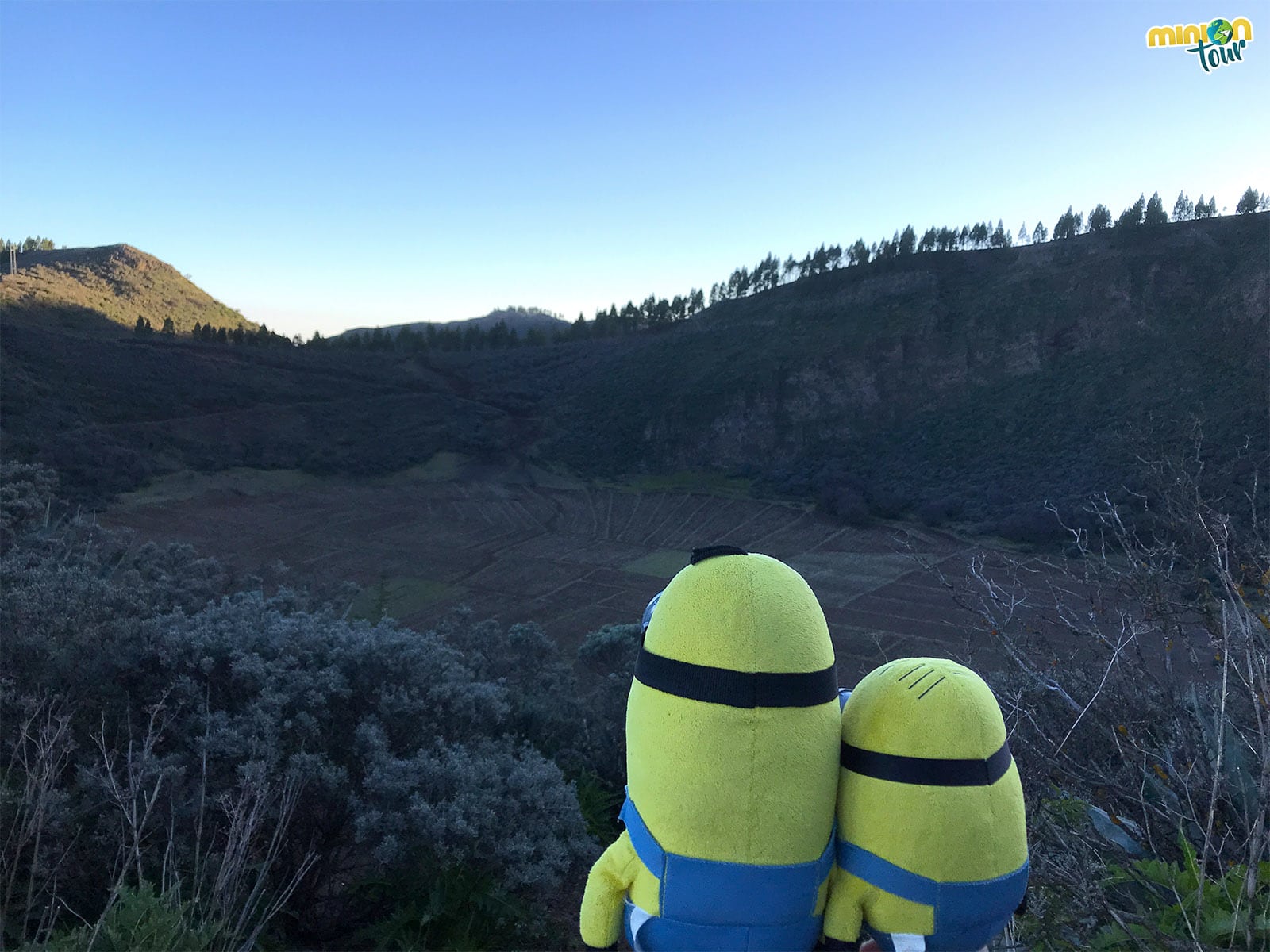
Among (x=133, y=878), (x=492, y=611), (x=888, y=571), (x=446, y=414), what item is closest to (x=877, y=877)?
(x=133, y=878)

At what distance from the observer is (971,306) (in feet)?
120

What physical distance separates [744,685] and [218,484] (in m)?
28.3

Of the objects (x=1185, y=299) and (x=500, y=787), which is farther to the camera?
(x=1185, y=299)

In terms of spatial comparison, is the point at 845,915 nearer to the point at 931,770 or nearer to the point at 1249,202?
the point at 931,770

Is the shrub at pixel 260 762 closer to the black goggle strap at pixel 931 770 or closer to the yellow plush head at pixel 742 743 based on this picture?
the yellow plush head at pixel 742 743

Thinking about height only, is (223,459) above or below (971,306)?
below

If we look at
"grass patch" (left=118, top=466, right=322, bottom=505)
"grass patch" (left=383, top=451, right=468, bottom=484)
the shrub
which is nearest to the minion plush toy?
the shrub

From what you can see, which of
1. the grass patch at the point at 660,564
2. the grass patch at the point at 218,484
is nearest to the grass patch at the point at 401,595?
the grass patch at the point at 660,564

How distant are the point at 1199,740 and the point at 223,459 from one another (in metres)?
29.9

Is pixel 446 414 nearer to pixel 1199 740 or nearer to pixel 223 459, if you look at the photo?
pixel 223 459

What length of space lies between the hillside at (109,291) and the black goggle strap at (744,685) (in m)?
41.1

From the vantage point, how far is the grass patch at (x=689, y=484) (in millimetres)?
30453

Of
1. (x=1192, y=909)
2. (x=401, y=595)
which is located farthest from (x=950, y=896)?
(x=401, y=595)

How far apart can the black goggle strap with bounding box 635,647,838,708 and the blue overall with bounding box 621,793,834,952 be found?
0.36m
